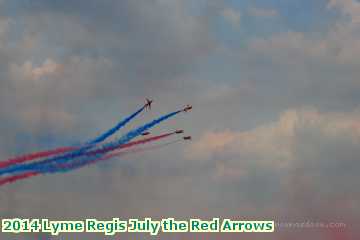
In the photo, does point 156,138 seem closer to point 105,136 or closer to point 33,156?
point 105,136

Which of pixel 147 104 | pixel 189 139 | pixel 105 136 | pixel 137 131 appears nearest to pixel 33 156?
pixel 105 136

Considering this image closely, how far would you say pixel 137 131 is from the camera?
128m

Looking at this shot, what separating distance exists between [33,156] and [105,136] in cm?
1684

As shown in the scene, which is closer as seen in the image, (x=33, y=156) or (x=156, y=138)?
(x=33, y=156)

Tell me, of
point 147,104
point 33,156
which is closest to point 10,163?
point 33,156

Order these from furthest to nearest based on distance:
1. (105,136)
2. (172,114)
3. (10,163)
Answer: (172,114) < (105,136) < (10,163)

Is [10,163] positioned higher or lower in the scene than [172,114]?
lower

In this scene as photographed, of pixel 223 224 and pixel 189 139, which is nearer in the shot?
pixel 223 224

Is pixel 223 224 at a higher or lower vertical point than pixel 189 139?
lower

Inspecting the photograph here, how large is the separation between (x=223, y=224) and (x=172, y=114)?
1157 inches

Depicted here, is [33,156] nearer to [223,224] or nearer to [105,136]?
[105,136]

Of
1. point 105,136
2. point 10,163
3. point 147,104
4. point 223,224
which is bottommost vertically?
point 223,224

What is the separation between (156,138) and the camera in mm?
132750

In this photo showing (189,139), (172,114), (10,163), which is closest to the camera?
(10,163)
